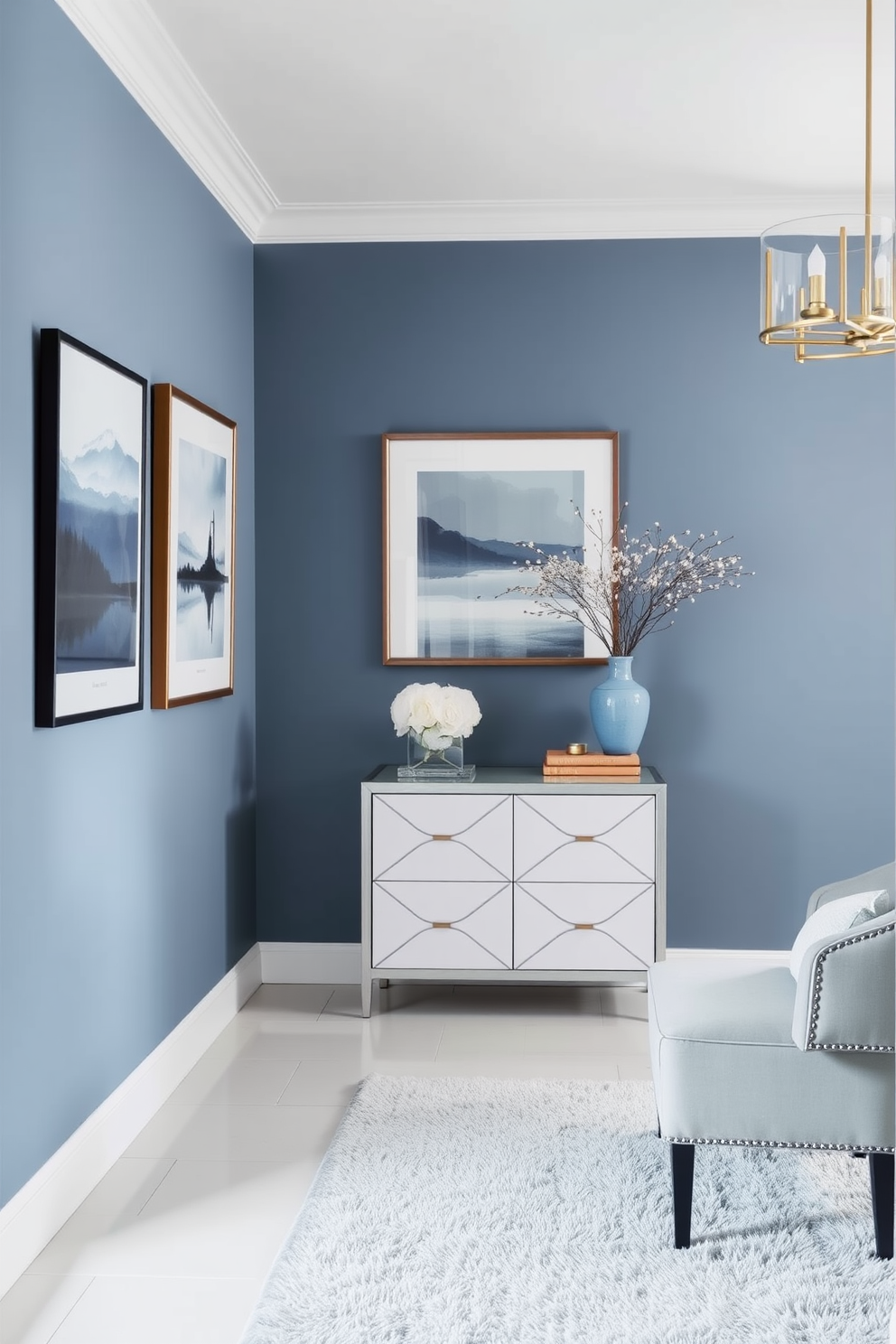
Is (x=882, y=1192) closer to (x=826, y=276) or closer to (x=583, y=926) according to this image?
(x=583, y=926)

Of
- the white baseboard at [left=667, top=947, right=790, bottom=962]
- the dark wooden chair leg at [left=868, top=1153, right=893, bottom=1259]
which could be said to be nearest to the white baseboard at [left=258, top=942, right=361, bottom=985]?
the white baseboard at [left=667, top=947, right=790, bottom=962]

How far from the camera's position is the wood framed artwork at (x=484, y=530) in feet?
13.6

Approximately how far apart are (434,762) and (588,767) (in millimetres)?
589

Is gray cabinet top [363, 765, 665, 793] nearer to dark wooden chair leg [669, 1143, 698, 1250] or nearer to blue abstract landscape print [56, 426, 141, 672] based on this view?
blue abstract landscape print [56, 426, 141, 672]

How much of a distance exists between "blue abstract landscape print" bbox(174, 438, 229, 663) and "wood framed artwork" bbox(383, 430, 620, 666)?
0.72 meters

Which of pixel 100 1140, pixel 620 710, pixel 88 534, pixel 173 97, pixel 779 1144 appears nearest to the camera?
pixel 779 1144

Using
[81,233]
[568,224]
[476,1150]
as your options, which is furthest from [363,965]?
[568,224]

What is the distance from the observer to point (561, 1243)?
2.37 metres

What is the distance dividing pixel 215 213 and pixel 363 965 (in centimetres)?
253

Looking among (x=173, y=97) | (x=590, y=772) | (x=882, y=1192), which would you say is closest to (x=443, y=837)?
(x=590, y=772)

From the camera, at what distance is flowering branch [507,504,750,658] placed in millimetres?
4051

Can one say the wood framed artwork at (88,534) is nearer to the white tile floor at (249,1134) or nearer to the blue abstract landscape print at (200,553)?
the blue abstract landscape print at (200,553)

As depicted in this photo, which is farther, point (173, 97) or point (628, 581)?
point (628, 581)

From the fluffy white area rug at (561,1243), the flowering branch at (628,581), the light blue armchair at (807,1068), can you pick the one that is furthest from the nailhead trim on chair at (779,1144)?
the flowering branch at (628,581)
